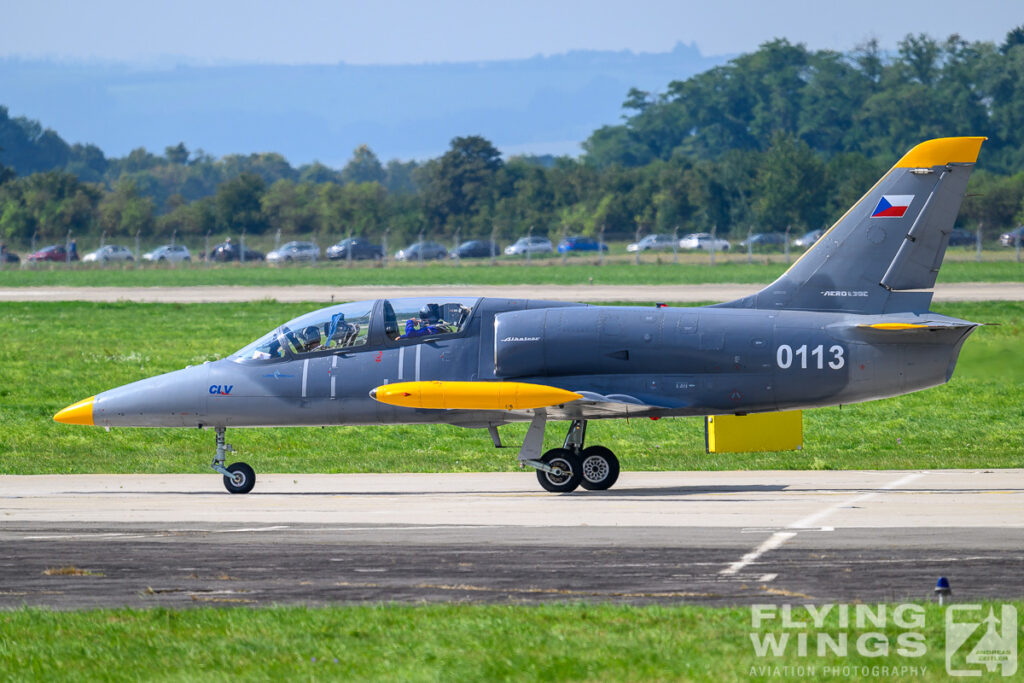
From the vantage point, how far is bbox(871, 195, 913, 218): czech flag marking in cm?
1866

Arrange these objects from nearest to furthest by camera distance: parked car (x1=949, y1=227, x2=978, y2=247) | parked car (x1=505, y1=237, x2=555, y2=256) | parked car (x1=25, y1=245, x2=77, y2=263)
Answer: parked car (x1=949, y1=227, x2=978, y2=247), parked car (x1=25, y1=245, x2=77, y2=263), parked car (x1=505, y1=237, x2=555, y2=256)

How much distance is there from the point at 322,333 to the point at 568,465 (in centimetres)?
395

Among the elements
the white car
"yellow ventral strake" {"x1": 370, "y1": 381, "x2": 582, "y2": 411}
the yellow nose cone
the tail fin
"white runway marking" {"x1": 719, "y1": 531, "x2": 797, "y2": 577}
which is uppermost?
the white car

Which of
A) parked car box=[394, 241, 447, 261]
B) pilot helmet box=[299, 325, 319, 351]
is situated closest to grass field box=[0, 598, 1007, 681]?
pilot helmet box=[299, 325, 319, 351]

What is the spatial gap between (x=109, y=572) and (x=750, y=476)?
1021cm

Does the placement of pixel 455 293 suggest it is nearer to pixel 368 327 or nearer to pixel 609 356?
pixel 368 327

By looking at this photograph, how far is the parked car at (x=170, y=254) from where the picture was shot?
325 ft

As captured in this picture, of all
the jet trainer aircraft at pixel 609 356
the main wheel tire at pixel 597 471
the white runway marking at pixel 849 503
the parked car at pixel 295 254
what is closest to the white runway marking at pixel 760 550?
the white runway marking at pixel 849 503

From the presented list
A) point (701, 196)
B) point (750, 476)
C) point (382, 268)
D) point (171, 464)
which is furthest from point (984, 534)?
point (701, 196)

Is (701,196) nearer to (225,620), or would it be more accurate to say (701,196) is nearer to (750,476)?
(750,476)

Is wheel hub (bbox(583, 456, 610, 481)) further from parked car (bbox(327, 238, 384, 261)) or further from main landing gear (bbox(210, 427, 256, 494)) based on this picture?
parked car (bbox(327, 238, 384, 261))

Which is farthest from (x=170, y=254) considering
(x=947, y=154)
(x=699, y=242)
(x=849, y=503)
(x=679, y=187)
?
(x=849, y=503)

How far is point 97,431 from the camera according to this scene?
27.0 meters

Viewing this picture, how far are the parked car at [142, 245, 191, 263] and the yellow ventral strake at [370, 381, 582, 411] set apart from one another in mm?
82772
